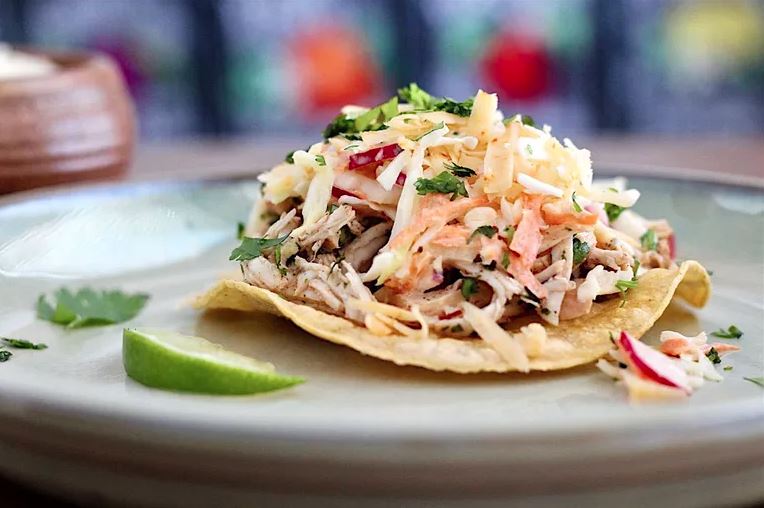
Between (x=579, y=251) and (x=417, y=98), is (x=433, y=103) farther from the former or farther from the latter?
(x=579, y=251)

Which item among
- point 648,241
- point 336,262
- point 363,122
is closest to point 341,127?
point 363,122

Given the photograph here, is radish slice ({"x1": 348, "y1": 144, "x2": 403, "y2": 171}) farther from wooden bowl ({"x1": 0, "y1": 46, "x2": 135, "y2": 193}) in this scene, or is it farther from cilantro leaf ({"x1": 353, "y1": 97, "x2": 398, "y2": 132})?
wooden bowl ({"x1": 0, "y1": 46, "x2": 135, "y2": 193})

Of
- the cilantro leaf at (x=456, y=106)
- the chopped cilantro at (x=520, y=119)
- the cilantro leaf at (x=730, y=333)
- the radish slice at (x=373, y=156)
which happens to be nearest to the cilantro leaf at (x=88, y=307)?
the radish slice at (x=373, y=156)

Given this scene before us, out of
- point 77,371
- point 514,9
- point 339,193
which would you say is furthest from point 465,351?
point 514,9

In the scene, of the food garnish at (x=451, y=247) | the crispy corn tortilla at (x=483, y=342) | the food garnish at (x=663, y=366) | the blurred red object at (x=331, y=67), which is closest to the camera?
the food garnish at (x=663, y=366)

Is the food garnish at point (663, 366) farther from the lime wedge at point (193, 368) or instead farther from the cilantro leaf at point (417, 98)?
the cilantro leaf at point (417, 98)

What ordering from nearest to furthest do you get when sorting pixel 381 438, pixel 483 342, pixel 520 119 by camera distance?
pixel 381 438, pixel 483 342, pixel 520 119

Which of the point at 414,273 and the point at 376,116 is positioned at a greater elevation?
the point at 376,116

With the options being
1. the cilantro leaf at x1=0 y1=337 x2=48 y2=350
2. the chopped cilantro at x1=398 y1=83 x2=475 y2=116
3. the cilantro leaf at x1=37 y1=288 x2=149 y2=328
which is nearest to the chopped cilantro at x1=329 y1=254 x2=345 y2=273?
the chopped cilantro at x1=398 y1=83 x2=475 y2=116
